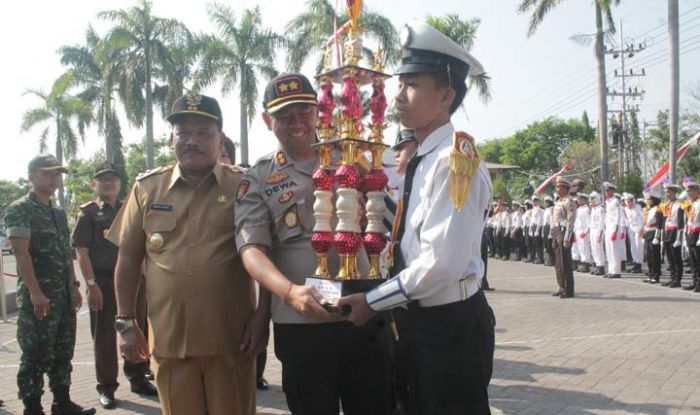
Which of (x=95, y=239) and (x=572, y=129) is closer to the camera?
(x=95, y=239)

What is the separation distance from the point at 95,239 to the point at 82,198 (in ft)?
124

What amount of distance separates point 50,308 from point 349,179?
11.7ft

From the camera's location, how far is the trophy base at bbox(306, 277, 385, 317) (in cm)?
226

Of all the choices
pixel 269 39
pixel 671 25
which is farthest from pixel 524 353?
pixel 269 39

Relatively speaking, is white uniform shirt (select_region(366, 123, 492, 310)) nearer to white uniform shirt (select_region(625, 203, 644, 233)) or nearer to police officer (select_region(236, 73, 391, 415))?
police officer (select_region(236, 73, 391, 415))

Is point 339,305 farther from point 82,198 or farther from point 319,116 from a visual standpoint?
point 82,198

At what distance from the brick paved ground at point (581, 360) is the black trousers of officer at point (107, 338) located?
226mm

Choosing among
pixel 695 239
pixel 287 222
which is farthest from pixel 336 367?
pixel 695 239

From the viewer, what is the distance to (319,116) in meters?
2.77

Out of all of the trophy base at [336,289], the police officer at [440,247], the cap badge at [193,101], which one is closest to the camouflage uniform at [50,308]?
the cap badge at [193,101]

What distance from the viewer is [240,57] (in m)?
27.4

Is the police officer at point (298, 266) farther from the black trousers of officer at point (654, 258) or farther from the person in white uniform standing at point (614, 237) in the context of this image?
the person in white uniform standing at point (614, 237)

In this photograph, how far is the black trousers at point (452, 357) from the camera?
2309mm

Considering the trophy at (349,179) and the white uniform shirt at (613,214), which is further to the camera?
the white uniform shirt at (613,214)
